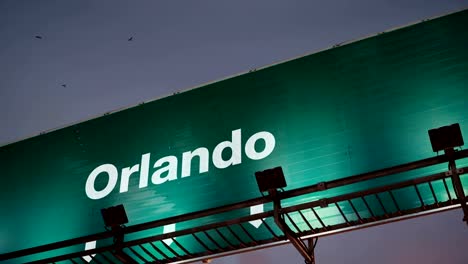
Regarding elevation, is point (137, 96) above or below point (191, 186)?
above

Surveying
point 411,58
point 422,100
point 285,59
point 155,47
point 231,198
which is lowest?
point 231,198

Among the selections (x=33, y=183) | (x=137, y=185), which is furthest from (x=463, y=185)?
(x=33, y=183)

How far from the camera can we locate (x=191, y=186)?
309 inches

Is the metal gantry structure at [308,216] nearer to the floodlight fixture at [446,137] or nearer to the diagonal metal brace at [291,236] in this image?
the diagonal metal brace at [291,236]

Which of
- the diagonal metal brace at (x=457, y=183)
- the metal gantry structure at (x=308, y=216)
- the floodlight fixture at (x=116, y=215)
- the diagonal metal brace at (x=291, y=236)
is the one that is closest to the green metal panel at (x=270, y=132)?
the metal gantry structure at (x=308, y=216)

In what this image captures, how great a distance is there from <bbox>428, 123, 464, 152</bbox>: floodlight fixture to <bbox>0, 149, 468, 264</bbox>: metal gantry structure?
0.11 metres

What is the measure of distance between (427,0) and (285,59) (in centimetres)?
198

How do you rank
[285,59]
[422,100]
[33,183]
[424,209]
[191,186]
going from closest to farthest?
[424,209], [422,100], [191,186], [285,59], [33,183]

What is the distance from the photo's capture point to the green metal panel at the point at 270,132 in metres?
7.04

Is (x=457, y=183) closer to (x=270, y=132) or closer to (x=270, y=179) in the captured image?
(x=270, y=179)

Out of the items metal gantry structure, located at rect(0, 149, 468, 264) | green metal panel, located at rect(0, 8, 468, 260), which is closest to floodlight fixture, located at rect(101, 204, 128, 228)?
metal gantry structure, located at rect(0, 149, 468, 264)

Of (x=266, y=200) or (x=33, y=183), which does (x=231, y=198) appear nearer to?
(x=266, y=200)

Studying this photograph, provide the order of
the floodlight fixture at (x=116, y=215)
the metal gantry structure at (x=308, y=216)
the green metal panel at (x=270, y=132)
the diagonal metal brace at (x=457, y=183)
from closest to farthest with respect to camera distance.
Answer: the diagonal metal brace at (x=457, y=183)
the metal gantry structure at (x=308, y=216)
the floodlight fixture at (x=116, y=215)
the green metal panel at (x=270, y=132)

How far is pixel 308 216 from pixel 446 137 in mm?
1812
